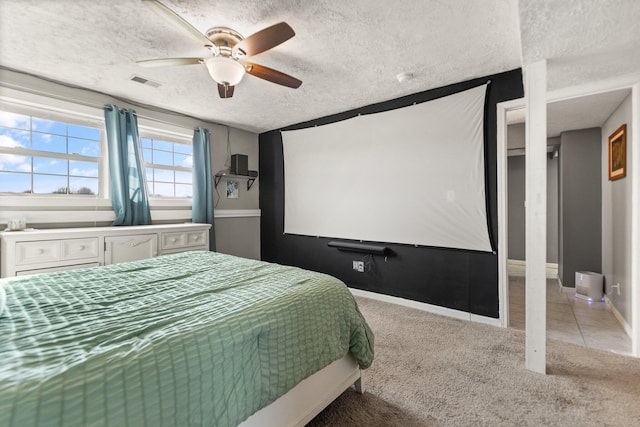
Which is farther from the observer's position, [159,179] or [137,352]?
[159,179]

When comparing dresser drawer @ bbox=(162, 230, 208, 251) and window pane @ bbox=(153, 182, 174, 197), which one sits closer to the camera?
dresser drawer @ bbox=(162, 230, 208, 251)

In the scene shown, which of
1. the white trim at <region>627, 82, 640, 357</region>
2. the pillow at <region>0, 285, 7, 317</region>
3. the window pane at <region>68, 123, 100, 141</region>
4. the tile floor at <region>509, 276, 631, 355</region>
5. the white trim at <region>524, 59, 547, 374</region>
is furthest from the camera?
the window pane at <region>68, 123, 100, 141</region>

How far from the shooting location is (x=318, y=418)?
5.11ft

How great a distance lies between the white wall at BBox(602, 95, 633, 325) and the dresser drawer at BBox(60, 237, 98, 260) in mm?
4944

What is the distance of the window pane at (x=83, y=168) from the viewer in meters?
3.08

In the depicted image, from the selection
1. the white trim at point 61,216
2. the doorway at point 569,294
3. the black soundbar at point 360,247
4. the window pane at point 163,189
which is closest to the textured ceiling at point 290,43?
the doorway at point 569,294

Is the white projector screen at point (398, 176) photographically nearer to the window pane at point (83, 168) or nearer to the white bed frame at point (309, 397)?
the white bed frame at point (309, 397)

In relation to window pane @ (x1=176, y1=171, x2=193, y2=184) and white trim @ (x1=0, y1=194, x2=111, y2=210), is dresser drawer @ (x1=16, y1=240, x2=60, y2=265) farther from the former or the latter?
window pane @ (x1=176, y1=171, x2=193, y2=184)

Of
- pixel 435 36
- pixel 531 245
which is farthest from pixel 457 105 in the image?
pixel 531 245

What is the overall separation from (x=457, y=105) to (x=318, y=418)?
2.97m

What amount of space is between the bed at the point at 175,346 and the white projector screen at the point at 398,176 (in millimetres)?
1829

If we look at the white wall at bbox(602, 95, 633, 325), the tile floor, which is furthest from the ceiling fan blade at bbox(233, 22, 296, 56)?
the tile floor

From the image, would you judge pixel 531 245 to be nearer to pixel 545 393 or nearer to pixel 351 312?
pixel 545 393

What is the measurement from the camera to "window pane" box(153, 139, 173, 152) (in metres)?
3.76
